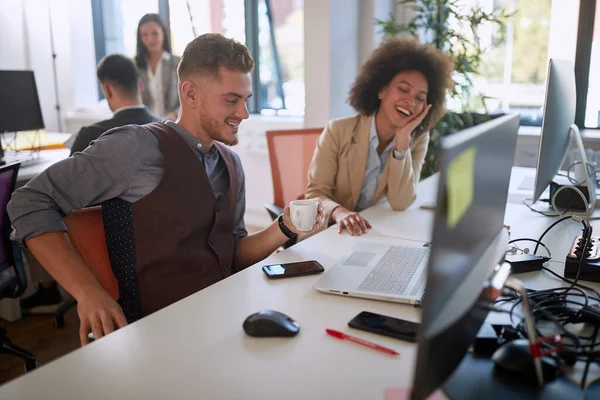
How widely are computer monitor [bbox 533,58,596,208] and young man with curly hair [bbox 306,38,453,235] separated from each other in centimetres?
46

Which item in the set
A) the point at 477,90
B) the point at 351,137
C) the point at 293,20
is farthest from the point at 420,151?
the point at 293,20

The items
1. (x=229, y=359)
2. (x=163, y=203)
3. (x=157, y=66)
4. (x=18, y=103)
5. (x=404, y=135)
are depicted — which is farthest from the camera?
(x=157, y=66)

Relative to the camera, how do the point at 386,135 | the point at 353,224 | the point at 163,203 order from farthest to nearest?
the point at 386,135 < the point at 353,224 < the point at 163,203

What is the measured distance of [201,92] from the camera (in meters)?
1.60

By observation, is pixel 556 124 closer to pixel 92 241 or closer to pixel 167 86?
pixel 92 241

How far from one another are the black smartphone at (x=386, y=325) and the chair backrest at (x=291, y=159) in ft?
4.82

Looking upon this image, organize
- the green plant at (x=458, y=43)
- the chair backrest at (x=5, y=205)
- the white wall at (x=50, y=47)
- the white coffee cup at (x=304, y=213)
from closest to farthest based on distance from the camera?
the white coffee cup at (x=304, y=213) < the chair backrest at (x=5, y=205) < the green plant at (x=458, y=43) < the white wall at (x=50, y=47)

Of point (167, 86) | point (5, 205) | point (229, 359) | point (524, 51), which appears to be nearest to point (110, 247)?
point (229, 359)

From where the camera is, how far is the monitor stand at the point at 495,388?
843 mm

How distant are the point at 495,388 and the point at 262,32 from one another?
4104 millimetres

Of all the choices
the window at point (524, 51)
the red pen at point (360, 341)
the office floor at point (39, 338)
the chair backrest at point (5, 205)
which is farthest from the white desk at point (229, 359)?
the window at point (524, 51)

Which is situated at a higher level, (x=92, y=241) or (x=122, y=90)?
(x=122, y=90)

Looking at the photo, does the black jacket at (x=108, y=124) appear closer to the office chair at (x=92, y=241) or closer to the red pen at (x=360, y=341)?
the office chair at (x=92, y=241)

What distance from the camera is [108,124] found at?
261cm
